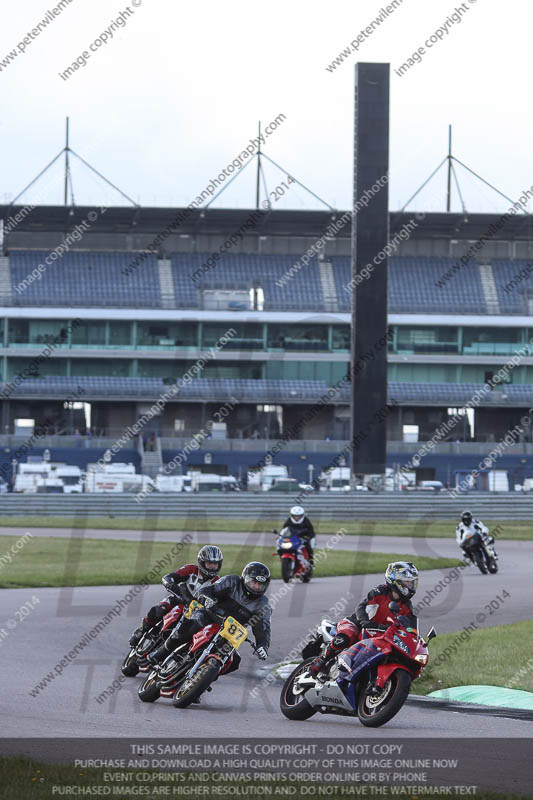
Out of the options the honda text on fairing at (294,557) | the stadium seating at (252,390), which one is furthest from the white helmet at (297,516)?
the stadium seating at (252,390)

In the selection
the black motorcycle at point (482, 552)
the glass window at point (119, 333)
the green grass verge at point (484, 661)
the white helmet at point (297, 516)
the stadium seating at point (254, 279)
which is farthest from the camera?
the stadium seating at point (254, 279)

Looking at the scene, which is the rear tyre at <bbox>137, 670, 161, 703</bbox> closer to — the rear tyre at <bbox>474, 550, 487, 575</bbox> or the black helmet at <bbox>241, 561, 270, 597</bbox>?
the black helmet at <bbox>241, 561, 270, 597</bbox>

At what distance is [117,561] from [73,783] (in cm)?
2053

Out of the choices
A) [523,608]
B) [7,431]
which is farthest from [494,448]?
[523,608]

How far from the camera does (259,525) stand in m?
41.4

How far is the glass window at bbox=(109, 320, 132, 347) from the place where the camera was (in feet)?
242

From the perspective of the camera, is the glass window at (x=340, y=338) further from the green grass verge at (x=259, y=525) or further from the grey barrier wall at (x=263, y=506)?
the green grass verge at (x=259, y=525)

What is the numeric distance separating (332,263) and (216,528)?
4204cm

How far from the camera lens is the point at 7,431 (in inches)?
2635

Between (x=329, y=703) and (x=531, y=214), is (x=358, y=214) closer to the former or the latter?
(x=531, y=214)

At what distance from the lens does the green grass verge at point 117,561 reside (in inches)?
944

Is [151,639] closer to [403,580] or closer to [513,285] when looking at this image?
[403,580]

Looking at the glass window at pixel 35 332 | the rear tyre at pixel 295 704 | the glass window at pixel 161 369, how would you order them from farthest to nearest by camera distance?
1. the glass window at pixel 161 369
2. the glass window at pixel 35 332
3. the rear tyre at pixel 295 704

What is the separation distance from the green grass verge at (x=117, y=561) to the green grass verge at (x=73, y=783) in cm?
1536
